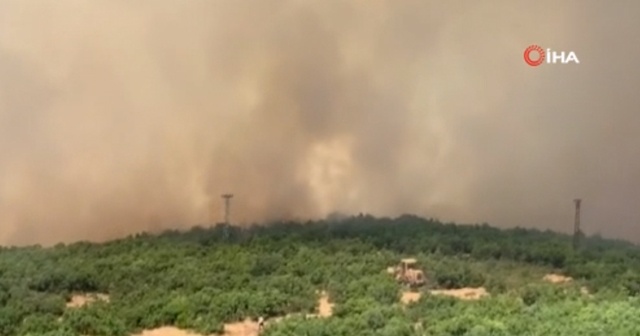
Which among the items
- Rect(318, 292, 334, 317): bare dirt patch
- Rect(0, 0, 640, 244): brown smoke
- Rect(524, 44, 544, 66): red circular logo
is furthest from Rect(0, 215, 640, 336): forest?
Rect(524, 44, 544, 66): red circular logo

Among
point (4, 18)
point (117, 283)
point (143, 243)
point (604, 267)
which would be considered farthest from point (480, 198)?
point (4, 18)

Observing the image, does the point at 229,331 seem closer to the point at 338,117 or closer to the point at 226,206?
the point at 226,206

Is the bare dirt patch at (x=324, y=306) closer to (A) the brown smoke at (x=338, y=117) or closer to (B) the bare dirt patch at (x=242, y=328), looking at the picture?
(B) the bare dirt patch at (x=242, y=328)

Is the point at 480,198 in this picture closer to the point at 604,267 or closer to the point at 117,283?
the point at 604,267

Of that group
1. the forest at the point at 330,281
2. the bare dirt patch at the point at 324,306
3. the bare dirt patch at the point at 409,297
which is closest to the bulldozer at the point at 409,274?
the forest at the point at 330,281

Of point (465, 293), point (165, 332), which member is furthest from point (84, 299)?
point (465, 293)

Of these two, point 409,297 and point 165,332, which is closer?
point 165,332

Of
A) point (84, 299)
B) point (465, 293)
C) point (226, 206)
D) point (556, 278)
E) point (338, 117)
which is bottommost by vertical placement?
point (84, 299)

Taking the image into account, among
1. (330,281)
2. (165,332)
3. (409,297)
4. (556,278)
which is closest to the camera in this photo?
(165,332)
